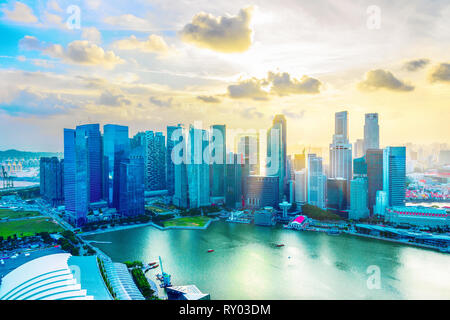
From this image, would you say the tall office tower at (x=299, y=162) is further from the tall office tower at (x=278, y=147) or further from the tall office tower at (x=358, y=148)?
the tall office tower at (x=358, y=148)

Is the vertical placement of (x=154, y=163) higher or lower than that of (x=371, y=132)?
lower

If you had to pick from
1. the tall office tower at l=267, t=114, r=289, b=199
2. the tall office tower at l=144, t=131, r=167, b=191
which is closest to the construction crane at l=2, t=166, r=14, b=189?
the tall office tower at l=144, t=131, r=167, b=191

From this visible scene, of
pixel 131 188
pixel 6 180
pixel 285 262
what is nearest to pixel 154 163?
pixel 131 188

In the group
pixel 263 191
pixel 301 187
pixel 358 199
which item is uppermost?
pixel 301 187

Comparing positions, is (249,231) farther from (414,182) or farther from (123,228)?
(414,182)

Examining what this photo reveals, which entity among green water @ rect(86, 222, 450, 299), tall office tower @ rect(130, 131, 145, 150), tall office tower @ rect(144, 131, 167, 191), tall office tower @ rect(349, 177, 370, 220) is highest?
tall office tower @ rect(130, 131, 145, 150)

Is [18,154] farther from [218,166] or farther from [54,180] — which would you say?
[218,166]

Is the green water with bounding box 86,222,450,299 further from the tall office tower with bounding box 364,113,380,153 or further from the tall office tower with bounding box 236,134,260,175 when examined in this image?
the tall office tower with bounding box 364,113,380,153
